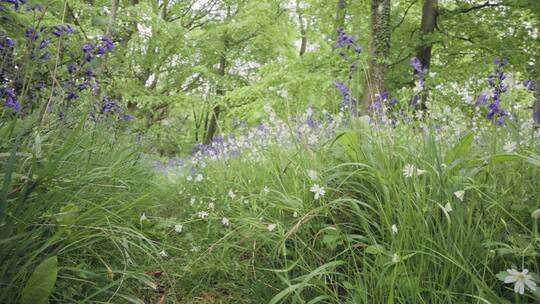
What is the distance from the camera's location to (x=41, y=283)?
45.4 inches

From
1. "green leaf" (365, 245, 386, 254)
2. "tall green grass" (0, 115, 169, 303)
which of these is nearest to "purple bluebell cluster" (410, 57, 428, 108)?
"green leaf" (365, 245, 386, 254)

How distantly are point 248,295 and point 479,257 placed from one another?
1061 mm

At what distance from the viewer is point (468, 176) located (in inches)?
59.4

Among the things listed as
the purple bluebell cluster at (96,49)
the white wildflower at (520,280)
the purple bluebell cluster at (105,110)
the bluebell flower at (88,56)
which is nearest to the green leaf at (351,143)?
the white wildflower at (520,280)

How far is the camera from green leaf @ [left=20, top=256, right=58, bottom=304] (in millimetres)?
1149

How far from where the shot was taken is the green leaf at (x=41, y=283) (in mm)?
1149

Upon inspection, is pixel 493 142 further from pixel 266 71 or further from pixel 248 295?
pixel 266 71

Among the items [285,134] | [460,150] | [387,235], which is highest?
[460,150]

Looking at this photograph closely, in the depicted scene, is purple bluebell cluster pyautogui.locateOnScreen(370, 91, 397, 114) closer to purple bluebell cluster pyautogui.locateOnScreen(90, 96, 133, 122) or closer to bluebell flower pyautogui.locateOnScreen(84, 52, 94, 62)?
bluebell flower pyautogui.locateOnScreen(84, 52, 94, 62)

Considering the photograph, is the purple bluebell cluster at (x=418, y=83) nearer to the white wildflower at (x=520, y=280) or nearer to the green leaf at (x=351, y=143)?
the green leaf at (x=351, y=143)

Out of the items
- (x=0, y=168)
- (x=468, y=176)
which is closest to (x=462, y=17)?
(x=468, y=176)

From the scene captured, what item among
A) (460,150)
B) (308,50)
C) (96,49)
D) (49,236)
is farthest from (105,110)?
(308,50)

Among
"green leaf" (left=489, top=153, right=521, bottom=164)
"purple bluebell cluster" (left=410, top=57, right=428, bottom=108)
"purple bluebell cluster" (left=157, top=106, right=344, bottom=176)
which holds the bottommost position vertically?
"purple bluebell cluster" (left=157, top=106, right=344, bottom=176)

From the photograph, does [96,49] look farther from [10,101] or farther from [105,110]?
[105,110]
